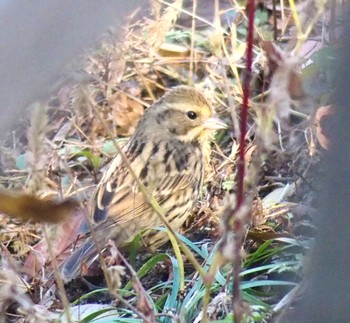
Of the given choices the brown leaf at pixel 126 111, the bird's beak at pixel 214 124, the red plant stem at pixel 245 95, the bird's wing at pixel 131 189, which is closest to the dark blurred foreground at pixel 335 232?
the red plant stem at pixel 245 95

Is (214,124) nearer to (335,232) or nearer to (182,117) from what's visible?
(182,117)

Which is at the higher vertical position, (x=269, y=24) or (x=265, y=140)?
(x=265, y=140)

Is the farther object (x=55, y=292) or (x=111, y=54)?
(x=111, y=54)

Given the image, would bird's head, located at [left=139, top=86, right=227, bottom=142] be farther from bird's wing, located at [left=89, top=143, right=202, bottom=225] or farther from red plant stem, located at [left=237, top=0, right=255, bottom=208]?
red plant stem, located at [left=237, top=0, right=255, bottom=208]

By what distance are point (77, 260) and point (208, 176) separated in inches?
43.4

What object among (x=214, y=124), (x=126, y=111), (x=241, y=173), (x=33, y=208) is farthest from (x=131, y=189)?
(x=33, y=208)

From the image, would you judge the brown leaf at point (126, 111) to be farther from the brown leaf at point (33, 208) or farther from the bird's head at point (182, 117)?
the brown leaf at point (33, 208)

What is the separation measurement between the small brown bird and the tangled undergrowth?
11cm

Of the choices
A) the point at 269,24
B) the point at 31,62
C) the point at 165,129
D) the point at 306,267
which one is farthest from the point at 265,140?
the point at 269,24

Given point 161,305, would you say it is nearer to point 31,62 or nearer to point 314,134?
point 314,134

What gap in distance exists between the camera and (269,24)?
6180mm

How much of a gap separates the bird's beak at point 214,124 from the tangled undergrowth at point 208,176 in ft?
0.46

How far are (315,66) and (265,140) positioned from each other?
97.9 inches

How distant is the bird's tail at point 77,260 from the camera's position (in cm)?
421
